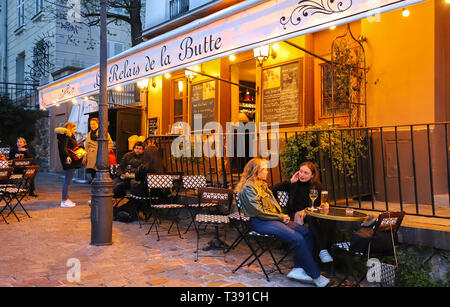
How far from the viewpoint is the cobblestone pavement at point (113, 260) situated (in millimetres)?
4375

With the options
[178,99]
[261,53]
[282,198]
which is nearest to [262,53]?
[261,53]

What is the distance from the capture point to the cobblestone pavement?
4375mm

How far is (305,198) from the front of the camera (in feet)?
16.8

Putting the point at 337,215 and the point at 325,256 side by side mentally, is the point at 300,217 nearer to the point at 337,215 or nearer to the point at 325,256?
the point at 325,256

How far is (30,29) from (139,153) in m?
16.1

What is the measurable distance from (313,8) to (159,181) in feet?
13.4

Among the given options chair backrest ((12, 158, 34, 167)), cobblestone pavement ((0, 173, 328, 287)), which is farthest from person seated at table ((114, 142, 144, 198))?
chair backrest ((12, 158, 34, 167))

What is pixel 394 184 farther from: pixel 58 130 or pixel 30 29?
pixel 30 29

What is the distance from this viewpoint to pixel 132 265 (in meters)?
4.94

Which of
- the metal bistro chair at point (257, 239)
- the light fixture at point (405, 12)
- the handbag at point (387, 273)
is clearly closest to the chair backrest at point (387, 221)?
the handbag at point (387, 273)

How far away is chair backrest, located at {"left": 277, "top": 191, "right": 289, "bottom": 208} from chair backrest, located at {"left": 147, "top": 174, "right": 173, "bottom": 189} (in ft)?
7.74

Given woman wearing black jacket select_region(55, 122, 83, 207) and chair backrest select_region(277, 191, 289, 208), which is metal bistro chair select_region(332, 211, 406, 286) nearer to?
chair backrest select_region(277, 191, 289, 208)

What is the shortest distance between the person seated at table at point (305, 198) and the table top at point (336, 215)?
8.6 inches
